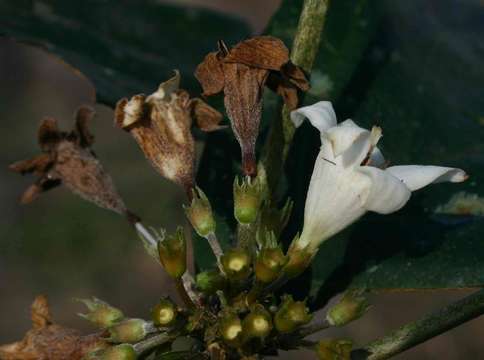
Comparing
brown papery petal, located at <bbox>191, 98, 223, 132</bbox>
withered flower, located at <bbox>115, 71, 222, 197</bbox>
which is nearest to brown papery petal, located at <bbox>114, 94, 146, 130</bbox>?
withered flower, located at <bbox>115, 71, 222, 197</bbox>

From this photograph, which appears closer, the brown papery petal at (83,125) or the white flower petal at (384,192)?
the white flower petal at (384,192)

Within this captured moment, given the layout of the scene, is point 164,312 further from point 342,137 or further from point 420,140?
point 420,140

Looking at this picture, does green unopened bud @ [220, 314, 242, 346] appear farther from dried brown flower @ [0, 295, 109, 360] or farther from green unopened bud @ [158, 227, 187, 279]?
dried brown flower @ [0, 295, 109, 360]

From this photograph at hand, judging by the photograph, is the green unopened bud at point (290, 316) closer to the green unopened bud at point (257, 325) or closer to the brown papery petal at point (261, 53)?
the green unopened bud at point (257, 325)

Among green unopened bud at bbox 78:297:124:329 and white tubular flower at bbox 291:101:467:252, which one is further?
green unopened bud at bbox 78:297:124:329

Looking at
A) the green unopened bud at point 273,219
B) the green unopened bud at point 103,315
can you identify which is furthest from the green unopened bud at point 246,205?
the green unopened bud at point 103,315

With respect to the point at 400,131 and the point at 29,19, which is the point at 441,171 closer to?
the point at 400,131
